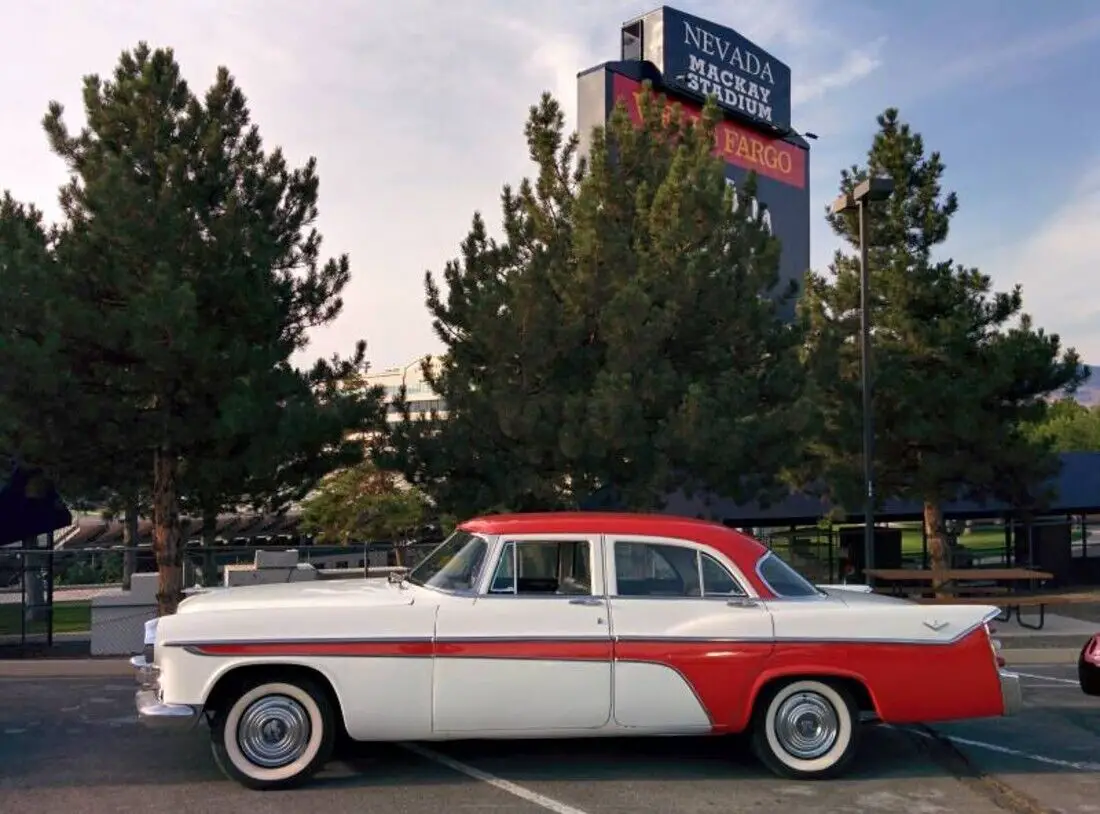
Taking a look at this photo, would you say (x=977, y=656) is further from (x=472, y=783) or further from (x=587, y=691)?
(x=472, y=783)

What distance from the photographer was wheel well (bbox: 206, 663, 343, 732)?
21.3ft

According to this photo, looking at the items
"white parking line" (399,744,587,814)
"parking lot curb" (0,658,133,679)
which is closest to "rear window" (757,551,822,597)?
"white parking line" (399,744,587,814)

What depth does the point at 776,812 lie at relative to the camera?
6.09m

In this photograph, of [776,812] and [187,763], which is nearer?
[776,812]

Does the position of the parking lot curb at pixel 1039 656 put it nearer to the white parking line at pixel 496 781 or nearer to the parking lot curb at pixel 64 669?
the white parking line at pixel 496 781

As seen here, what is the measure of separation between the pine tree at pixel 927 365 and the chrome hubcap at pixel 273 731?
1400cm

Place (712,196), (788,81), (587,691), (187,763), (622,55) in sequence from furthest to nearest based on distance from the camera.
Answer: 1. (788,81)
2. (622,55)
3. (712,196)
4. (187,763)
5. (587,691)

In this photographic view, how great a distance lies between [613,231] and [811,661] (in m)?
8.32

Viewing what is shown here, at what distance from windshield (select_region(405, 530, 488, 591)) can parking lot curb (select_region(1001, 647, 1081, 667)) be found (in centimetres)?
795

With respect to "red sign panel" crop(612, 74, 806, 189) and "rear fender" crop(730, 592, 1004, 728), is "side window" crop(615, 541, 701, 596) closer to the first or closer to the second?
"rear fender" crop(730, 592, 1004, 728)

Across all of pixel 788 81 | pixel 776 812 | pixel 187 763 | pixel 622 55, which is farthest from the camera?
pixel 788 81

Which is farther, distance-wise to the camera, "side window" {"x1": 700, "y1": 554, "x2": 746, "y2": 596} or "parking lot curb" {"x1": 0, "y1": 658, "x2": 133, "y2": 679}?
"parking lot curb" {"x1": 0, "y1": 658, "x2": 133, "y2": 679}

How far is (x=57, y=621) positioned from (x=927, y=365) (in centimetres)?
1799

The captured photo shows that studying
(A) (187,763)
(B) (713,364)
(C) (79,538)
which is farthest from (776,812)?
(C) (79,538)
